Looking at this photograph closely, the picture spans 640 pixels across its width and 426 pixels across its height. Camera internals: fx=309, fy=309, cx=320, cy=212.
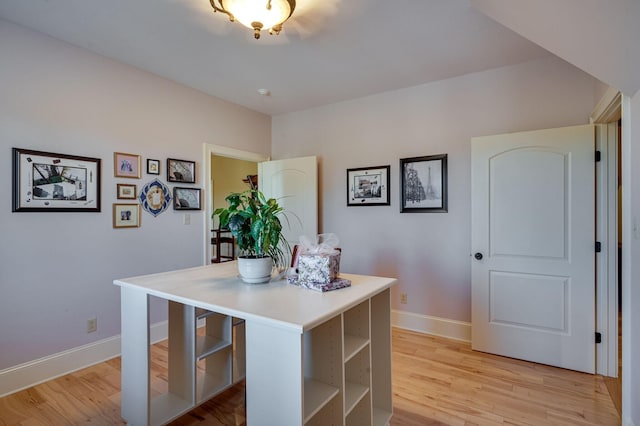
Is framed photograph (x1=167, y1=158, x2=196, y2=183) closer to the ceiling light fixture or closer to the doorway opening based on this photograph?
the ceiling light fixture

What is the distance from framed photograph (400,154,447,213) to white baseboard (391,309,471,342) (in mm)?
1099

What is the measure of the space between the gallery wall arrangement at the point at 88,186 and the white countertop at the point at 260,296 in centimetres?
122

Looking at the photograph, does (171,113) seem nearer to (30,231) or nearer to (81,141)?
(81,141)

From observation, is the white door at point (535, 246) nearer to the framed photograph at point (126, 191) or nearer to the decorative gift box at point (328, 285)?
the decorative gift box at point (328, 285)

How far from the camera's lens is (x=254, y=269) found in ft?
5.39

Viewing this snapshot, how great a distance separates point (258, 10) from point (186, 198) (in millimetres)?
2085

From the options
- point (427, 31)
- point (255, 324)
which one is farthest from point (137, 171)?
point (427, 31)

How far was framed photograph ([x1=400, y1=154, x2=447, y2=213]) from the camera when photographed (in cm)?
309

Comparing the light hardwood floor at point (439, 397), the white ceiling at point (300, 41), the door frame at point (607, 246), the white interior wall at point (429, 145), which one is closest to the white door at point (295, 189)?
the white interior wall at point (429, 145)

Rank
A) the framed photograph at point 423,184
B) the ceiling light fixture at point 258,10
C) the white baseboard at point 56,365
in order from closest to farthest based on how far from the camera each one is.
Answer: the ceiling light fixture at point 258,10
the white baseboard at point 56,365
the framed photograph at point 423,184

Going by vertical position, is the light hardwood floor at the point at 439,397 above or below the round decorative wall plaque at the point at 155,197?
below

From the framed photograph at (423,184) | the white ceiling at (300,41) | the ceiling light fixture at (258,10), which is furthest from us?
the framed photograph at (423,184)

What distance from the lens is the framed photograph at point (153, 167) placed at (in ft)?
9.70

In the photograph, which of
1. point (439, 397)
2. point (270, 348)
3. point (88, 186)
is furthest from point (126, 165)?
point (439, 397)
